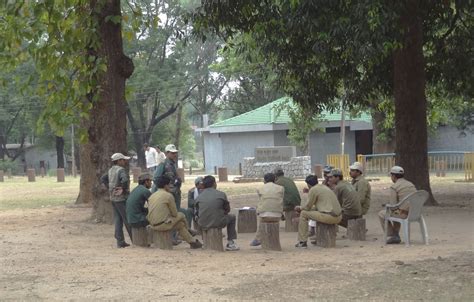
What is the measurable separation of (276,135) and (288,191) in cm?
2736

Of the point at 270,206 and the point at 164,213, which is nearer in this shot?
the point at 164,213

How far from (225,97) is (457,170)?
30.1 meters

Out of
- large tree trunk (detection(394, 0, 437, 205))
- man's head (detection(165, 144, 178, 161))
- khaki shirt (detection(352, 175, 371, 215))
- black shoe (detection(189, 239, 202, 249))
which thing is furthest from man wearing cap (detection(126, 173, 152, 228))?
large tree trunk (detection(394, 0, 437, 205))

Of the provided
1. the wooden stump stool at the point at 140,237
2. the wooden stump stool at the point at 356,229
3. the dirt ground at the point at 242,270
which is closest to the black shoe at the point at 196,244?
the dirt ground at the point at 242,270

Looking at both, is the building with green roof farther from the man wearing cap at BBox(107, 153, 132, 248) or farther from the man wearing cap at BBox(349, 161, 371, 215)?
the man wearing cap at BBox(107, 153, 132, 248)

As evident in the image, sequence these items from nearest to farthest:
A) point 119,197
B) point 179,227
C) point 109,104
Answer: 1. point 179,227
2. point 119,197
3. point 109,104

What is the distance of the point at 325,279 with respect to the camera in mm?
7621

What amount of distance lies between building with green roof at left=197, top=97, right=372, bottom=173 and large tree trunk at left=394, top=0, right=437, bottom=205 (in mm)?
20987

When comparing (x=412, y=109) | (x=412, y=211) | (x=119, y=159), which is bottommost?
(x=412, y=211)

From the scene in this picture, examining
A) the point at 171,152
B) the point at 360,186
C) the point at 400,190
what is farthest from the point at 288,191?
the point at 400,190

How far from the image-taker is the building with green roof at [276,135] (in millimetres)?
39000

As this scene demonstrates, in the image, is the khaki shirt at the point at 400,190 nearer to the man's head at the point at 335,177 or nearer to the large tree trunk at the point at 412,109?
the man's head at the point at 335,177

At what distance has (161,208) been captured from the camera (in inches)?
397

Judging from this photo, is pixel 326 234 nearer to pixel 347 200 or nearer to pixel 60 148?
pixel 347 200
